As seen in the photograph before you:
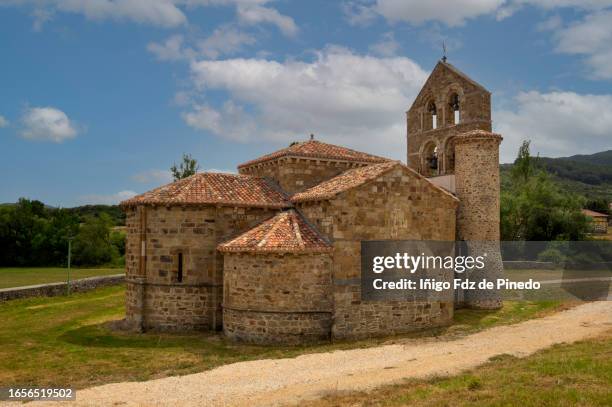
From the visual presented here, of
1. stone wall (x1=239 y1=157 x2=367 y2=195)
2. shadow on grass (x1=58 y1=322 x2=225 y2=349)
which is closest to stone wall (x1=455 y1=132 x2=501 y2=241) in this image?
stone wall (x1=239 y1=157 x2=367 y2=195)

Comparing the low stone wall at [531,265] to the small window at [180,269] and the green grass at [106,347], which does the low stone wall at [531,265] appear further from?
the small window at [180,269]

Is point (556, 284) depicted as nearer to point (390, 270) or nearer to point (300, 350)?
point (390, 270)

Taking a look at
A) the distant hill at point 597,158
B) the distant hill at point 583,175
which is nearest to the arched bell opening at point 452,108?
the distant hill at point 583,175

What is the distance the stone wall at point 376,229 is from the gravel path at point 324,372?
5.51ft

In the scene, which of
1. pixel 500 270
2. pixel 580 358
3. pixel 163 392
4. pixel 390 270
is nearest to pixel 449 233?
pixel 390 270

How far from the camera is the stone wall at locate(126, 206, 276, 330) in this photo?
15.6m

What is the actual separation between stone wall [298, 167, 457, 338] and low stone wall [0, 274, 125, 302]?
14268mm

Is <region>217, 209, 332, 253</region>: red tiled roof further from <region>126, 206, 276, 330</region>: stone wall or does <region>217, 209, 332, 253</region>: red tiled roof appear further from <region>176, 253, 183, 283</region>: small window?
<region>176, 253, 183, 283</region>: small window

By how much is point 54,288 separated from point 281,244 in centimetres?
1525

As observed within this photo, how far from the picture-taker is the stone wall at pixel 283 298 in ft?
46.0

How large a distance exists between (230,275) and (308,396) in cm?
635

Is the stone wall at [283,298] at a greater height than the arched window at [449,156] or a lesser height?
lesser

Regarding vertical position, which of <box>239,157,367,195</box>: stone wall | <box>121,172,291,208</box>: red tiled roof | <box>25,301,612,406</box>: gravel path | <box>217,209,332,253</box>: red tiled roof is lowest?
<box>25,301,612,406</box>: gravel path

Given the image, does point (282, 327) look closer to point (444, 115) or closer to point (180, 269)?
point (180, 269)
